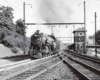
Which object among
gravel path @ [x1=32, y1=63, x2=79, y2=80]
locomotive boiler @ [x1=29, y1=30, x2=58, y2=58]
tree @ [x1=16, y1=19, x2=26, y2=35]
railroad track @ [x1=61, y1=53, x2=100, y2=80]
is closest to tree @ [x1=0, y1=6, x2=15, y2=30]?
tree @ [x1=16, y1=19, x2=26, y2=35]

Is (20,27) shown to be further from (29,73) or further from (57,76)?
(57,76)

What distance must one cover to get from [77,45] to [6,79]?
74322mm

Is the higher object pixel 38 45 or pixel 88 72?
pixel 38 45

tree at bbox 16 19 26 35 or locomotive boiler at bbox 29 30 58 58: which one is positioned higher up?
tree at bbox 16 19 26 35

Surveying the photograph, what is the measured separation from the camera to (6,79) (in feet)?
27.1

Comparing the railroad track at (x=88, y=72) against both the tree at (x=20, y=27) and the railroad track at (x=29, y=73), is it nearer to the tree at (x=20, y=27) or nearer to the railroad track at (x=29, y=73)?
the railroad track at (x=29, y=73)

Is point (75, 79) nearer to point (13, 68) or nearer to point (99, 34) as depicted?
point (13, 68)

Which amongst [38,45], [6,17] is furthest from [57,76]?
[6,17]

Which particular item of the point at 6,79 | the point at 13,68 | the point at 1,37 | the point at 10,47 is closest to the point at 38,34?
the point at 13,68

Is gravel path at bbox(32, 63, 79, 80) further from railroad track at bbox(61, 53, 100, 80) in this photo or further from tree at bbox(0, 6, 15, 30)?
tree at bbox(0, 6, 15, 30)

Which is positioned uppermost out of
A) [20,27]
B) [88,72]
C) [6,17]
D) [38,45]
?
[6,17]

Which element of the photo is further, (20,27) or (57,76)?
(20,27)

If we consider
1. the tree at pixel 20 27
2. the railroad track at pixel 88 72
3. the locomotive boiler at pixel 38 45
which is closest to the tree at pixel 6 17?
the tree at pixel 20 27

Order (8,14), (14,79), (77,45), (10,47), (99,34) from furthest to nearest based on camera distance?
(99,34) < (77,45) < (8,14) < (10,47) < (14,79)
